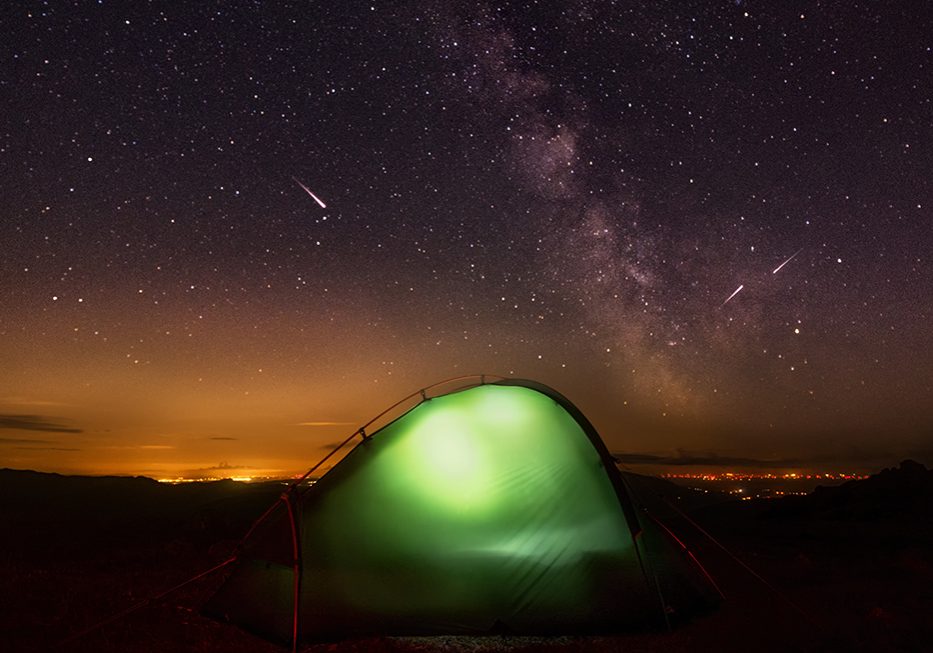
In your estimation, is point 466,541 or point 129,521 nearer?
point 466,541

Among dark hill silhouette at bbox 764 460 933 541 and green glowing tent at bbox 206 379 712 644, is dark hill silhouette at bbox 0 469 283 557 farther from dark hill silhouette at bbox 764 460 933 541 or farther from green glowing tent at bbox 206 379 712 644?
dark hill silhouette at bbox 764 460 933 541

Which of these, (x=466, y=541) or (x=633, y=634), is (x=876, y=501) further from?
(x=466, y=541)

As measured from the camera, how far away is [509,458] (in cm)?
766

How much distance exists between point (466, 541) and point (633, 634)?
1.93m

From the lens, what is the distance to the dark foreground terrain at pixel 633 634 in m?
6.71

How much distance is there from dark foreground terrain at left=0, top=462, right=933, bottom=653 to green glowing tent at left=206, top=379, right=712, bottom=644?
0.25 m

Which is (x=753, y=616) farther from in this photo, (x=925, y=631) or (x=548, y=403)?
(x=548, y=403)

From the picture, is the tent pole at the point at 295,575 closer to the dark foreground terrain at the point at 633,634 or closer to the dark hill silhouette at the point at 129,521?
the dark foreground terrain at the point at 633,634

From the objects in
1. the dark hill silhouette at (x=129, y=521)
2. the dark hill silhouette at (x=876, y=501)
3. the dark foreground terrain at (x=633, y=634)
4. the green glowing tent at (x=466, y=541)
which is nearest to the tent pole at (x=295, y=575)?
the green glowing tent at (x=466, y=541)

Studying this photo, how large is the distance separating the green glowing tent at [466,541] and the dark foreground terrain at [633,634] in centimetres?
25

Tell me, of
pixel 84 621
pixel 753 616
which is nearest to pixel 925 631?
pixel 753 616

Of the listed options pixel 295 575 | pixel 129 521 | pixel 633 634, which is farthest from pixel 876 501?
pixel 129 521

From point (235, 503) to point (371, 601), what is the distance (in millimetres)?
22533

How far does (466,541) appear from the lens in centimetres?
720
